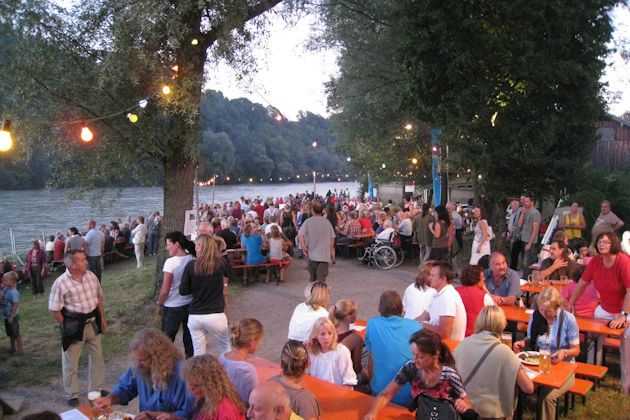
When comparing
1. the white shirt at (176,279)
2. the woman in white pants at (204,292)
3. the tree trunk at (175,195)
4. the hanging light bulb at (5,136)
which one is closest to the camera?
the woman in white pants at (204,292)

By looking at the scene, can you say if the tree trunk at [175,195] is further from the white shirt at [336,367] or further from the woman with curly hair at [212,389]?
the woman with curly hair at [212,389]

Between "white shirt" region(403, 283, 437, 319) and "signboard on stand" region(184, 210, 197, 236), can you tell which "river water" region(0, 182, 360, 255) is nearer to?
"signboard on stand" region(184, 210, 197, 236)

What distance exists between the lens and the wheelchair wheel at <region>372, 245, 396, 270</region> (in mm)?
11172

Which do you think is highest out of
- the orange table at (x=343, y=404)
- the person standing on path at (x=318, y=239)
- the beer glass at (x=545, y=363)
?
the person standing on path at (x=318, y=239)

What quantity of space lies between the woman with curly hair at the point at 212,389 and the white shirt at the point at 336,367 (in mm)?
974

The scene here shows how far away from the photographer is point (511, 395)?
3.14 meters

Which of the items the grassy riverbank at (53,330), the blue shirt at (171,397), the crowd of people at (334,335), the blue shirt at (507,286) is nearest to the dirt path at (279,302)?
the grassy riverbank at (53,330)

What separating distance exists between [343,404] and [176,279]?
8.09 ft

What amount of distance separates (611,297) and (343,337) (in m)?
2.85

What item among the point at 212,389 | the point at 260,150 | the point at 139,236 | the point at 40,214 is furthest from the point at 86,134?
the point at 260,150

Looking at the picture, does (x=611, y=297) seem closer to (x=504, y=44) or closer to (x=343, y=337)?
(x=343, y=337)

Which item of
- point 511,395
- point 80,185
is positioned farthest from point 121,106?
point 511,395

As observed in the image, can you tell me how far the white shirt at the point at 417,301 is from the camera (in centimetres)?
471

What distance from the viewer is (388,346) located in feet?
11.3
